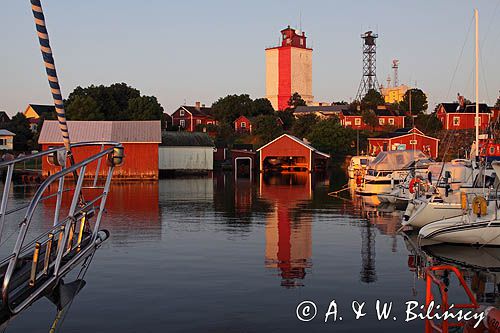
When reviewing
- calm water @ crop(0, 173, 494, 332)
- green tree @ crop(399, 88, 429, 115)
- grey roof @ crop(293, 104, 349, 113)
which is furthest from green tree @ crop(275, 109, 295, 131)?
calm water @ crop(0, 173, 494, 332)

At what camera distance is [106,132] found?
2643 inches

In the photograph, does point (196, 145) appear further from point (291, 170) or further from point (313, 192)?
point (313, 192)

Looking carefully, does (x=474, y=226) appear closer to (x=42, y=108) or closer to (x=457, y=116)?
(x=457, y=116)

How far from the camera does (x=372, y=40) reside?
11994cm

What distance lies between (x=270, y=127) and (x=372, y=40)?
106ft

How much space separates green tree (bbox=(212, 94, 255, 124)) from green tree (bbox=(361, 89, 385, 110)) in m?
19.9

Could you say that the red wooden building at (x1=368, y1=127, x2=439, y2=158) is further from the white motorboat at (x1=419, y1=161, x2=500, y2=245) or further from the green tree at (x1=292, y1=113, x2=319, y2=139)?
the white motorboat at (x1=419, y1=161, x2=500, y2=245)

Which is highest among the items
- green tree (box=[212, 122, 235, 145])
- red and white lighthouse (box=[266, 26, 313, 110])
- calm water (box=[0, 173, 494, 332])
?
red and white lighthouse (box=[266, 26, 313, 110])

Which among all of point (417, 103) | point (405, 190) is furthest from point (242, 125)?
point (405, 190)

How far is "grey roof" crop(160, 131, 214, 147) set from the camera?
73.8 m

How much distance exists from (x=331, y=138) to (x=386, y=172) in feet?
150

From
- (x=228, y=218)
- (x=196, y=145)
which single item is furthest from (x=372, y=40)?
(x=228, y=218)

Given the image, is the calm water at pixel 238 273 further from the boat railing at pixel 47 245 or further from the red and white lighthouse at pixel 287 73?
the red and white lighthouse at pixel 287 73

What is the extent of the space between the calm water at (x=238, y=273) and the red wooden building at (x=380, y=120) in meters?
75.5
